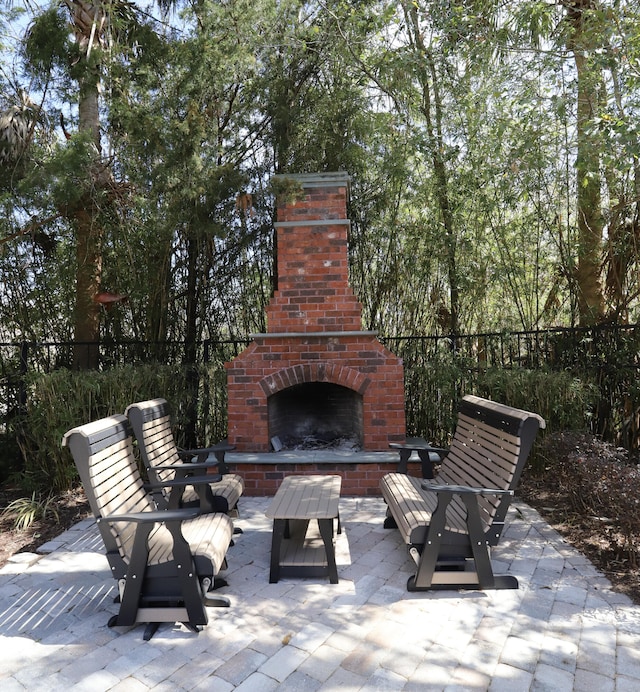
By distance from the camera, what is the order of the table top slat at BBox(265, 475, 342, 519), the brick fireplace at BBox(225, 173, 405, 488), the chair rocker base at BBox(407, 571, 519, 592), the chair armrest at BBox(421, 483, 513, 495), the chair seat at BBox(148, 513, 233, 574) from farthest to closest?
the brick fireplace at BBox(225, 173, 405, 488)
the table top slat at BBox(265, 475, 342, 519)
the chair rocker base at BBox(407, 571, 519, 592)
the chair armrest at BBox(421, 483, 513, 495)
the chair seat at BBox(148, 513, 233, 574)

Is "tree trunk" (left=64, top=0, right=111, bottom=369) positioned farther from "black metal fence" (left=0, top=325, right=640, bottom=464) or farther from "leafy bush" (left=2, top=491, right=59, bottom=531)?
"leafy bush" (left=2, top=491, right=59, bottom=531)

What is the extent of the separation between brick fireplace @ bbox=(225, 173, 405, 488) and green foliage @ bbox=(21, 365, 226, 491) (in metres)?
0.86

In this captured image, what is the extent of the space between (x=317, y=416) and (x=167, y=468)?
265cm

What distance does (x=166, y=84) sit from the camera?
507 centimetres

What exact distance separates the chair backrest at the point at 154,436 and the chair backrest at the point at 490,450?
6.61ft

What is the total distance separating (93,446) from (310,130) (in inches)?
174

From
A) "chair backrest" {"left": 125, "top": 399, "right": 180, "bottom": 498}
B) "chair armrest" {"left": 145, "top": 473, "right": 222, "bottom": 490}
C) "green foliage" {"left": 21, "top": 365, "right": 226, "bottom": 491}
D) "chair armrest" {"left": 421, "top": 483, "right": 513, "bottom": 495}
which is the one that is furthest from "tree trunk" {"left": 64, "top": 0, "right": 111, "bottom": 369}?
"chair armrest" {"left": 421, "top": 483, "right": 513, "bottom": 495}

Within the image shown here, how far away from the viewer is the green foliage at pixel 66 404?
15.5 ft

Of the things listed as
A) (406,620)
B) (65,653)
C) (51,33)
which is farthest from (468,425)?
(51,33)

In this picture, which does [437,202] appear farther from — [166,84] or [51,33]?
[51,33]

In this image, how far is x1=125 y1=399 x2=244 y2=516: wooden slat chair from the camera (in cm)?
342

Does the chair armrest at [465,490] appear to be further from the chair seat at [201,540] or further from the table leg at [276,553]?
the chair seat at [201,540]

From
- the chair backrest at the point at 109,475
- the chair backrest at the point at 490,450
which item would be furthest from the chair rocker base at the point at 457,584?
the chair backrest at the point at 109,475

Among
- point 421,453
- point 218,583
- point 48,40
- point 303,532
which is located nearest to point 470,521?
point 421,453
